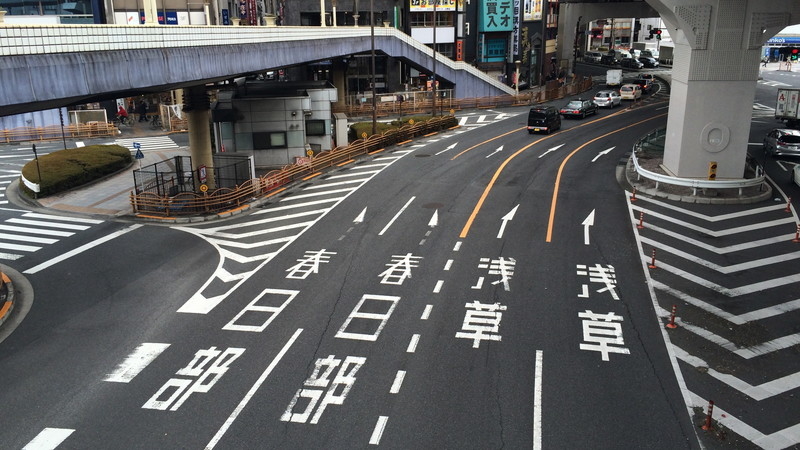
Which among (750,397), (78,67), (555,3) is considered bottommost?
(750,397)

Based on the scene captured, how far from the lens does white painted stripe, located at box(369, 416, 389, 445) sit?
1319cm

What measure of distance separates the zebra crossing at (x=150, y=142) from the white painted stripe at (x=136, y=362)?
34794 millimetres

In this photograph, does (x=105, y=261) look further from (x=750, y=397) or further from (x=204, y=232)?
(x=750, y=397)

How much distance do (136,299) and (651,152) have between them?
3064 centimetres

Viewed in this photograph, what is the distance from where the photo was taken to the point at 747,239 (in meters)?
25.4

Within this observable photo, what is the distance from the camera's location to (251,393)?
15.0 metres

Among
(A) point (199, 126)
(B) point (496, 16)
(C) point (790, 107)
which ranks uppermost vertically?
(B) point (496, 16)

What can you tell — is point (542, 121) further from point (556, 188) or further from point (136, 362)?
point (136, 362)

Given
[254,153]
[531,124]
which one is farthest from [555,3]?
[254,153]

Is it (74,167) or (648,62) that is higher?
(648,62)

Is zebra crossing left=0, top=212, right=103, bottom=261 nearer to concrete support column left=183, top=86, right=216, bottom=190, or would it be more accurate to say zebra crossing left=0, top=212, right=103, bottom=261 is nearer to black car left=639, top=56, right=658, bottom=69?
concrete support column left=183, top=86, right=216, bottom=190

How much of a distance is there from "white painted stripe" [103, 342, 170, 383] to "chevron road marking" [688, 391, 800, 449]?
44.8 ft

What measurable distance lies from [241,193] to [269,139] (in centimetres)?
933

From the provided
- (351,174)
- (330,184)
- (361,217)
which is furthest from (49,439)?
(351,174)
